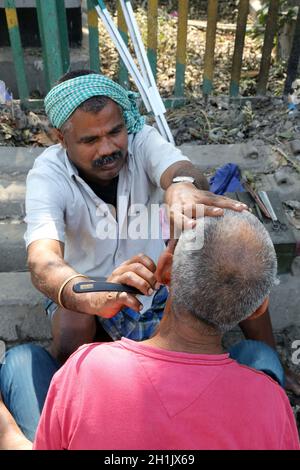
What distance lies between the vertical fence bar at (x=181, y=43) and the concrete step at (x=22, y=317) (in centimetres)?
223

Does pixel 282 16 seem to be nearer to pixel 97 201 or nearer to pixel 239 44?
pixel 239 44

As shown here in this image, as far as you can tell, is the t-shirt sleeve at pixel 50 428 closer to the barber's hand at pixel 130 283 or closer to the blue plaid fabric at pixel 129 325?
the barber's hand at pixel 130 283

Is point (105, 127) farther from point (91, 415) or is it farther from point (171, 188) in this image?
point (91, 415)

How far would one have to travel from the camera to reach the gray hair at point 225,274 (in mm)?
1526

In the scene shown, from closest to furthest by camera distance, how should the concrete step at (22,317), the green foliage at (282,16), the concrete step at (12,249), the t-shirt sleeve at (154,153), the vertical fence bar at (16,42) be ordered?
1. the t-shirt sleeve at (154,153)
2. the concrete step at (22,317)
3. the concrete step at (12,249)
4. the vertical fence bar at (16,42)
5. the green foliage at (282,16)

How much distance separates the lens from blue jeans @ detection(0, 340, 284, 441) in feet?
7.30

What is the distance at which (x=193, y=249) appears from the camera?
5.23ft

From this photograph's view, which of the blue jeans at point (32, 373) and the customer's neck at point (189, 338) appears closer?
the customer's neck at point (189, 338)

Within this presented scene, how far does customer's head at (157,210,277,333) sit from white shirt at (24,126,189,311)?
3.19 feet

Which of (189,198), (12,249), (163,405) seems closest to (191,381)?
(163,405)

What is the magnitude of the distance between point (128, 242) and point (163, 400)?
4.43 feet

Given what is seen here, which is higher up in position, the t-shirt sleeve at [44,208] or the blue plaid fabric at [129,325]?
the t-shirt sleeve at [44,208]

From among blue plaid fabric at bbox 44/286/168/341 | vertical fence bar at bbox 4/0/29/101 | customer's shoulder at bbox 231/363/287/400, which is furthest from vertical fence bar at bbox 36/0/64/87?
customer's shoulder at bbox 231/363/287/400

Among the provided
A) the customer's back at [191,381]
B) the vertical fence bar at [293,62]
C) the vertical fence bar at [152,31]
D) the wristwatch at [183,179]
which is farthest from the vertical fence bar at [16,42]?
the customer's back at [191,381]
